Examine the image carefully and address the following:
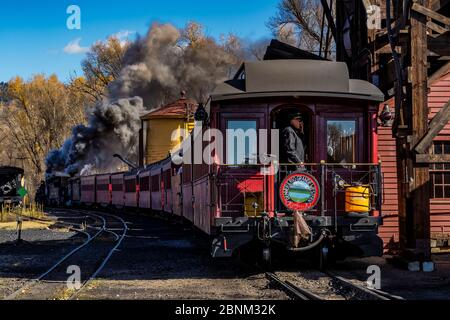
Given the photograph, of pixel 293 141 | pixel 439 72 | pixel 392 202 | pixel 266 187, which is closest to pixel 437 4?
pixel 439 72

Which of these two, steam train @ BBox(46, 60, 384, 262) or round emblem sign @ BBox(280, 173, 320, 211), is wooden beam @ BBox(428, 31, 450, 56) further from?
round emblem sign @ BBox(280, 173, 320, 211)

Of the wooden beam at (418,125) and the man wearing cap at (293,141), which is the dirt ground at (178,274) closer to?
the wooden beam at (418,125)

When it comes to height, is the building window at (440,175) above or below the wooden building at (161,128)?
below

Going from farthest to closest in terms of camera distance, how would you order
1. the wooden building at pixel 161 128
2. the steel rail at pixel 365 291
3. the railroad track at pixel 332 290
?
the wooden building at pixel 161 128, the railroad track at pixel 332 290, the steel rail at pixel 365 291

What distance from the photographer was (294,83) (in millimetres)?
11117

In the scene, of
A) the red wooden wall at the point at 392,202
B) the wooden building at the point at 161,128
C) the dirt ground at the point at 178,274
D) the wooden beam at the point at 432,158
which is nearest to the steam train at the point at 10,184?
the wooden building at the point at 161,128

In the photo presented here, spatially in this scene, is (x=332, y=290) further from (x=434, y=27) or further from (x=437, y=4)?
(x=437, y=4)

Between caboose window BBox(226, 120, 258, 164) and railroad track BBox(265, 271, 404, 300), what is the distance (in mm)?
→ 1897

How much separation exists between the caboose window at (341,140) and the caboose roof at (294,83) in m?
0.55

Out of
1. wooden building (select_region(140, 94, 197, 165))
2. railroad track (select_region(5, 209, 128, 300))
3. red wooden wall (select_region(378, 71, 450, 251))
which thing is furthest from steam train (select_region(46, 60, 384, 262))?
wooden building (select_region(140, 94, 197, 165))

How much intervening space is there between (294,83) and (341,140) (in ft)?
4.19

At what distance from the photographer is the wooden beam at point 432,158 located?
11547 mm

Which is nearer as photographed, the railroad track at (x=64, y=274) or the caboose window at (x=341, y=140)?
the railroad track at (x=64, y=274)
